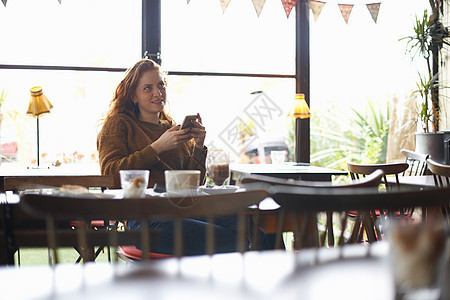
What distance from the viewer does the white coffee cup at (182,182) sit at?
1.53 meters

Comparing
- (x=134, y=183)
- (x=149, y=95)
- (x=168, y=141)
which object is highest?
(x=149, y=95)

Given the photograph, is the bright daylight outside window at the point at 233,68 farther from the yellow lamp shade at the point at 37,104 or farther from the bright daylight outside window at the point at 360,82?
the yellow lamp shade at the point at 37,104

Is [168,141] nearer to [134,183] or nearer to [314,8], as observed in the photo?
[134,183]

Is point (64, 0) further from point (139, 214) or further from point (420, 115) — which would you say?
point (139, 214)

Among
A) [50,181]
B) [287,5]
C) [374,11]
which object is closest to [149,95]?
[50,181]

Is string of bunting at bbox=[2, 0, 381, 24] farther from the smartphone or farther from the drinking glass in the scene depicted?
the drinking glass

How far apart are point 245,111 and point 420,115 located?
1754 mm

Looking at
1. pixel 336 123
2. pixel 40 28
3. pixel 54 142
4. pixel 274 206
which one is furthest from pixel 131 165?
pixel 336 123

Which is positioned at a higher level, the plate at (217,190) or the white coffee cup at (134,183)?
the white coffee cup at (134,183)

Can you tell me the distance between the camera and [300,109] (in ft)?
14.7

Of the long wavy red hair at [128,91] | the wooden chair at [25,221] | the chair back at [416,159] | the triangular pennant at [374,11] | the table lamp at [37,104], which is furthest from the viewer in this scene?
the triangular pennant at [374,11]

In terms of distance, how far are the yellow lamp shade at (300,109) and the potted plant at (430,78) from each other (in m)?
1.11

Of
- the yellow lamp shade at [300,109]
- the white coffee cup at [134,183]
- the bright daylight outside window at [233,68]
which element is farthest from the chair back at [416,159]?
the white coffee cup at [134,183]

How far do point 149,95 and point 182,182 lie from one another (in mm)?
1182
